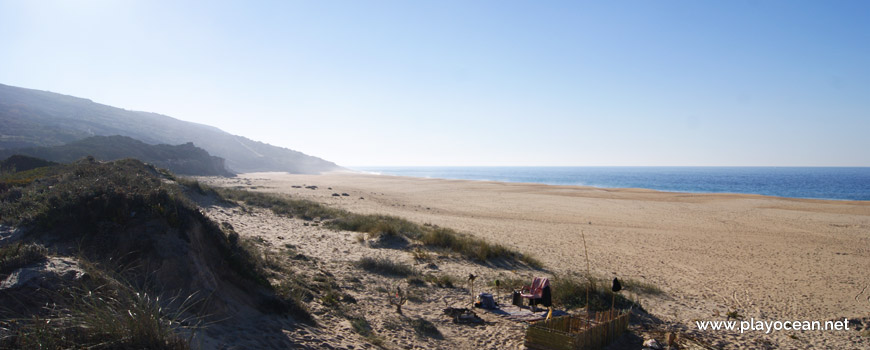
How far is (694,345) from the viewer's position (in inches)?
249

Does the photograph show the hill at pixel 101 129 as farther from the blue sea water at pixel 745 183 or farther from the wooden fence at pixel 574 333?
the wooden fence at pixel 574 333

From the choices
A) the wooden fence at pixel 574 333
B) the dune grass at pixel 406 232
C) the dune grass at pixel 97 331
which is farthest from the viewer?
the dune grass at pixel 406 232

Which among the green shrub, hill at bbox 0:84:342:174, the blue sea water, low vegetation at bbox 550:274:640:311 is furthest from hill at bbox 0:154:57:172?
the blue sea water

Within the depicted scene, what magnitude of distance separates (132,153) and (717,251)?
169 ft

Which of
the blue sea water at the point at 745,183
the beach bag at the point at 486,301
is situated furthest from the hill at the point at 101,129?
the beach bag at the point at 486,301

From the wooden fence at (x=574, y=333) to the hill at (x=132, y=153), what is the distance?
4151 cm

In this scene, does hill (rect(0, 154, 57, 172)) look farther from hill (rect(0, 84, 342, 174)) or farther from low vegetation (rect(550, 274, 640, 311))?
hill (rect(0, 84, 342, 174))

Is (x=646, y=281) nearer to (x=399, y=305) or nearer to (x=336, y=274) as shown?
(x=399, y=305)

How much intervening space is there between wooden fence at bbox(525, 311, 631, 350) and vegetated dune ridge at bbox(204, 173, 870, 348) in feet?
6.67

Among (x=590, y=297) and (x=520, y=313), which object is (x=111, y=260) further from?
(x=590, y=297)

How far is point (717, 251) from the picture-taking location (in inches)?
590

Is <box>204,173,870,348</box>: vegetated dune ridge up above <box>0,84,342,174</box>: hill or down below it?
below

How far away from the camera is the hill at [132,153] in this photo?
33.7 meters

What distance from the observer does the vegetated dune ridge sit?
8.63 m
